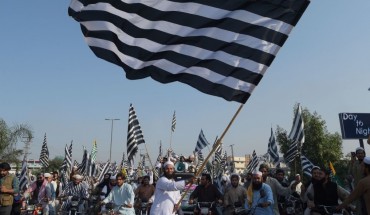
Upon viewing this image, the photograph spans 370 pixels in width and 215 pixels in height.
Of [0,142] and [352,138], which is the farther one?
[0,142]

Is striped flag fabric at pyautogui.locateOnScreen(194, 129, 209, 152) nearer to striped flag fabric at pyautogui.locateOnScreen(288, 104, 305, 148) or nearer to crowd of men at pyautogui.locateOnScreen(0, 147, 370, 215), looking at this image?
striped flag fabric at pyautogui.locateOnScreen(288, 104, 305, 148)

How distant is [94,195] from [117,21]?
9.23 m

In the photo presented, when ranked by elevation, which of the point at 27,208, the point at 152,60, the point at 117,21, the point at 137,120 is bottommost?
the point at 27,208

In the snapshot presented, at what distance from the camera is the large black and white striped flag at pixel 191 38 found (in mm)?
5598

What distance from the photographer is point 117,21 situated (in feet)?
19.7

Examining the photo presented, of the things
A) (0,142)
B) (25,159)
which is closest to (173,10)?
(25,159)

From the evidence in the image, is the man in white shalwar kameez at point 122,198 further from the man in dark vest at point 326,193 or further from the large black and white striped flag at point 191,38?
the large black and white striped flag at point 191,38

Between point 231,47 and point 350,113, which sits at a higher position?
point 350,113

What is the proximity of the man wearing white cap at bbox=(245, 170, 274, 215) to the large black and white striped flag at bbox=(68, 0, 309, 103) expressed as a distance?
13.0ft

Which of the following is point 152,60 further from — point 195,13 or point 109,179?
point 109,179

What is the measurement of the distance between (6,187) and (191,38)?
6.66 meters

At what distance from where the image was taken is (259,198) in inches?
356

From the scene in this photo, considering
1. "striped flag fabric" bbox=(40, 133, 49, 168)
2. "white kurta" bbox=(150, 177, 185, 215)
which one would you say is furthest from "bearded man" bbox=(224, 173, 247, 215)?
"striped flag fabric" bbox=(40, 133, 49, 168)

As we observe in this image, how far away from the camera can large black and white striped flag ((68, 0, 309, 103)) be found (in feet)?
18.4
